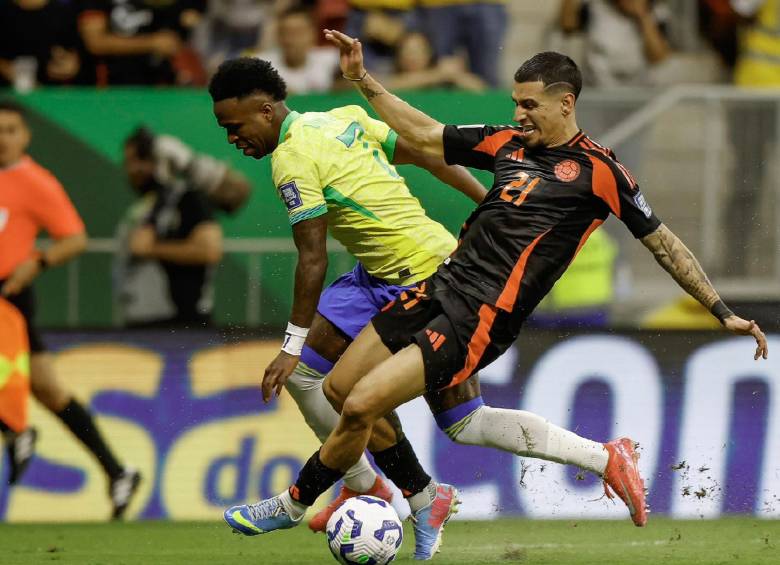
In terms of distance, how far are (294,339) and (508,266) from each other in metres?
1.05

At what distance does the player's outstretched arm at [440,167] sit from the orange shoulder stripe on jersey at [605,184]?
0.96 m

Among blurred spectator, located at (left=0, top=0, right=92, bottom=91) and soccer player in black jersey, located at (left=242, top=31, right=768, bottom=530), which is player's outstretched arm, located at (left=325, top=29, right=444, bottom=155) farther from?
blurred spectator, located at (left=0, top=0, right=92, bottom=91)

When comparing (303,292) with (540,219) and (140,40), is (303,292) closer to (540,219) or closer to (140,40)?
(540,219)

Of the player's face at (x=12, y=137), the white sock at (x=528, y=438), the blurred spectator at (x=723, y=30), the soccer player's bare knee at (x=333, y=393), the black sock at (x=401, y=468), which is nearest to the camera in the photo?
the soccer player's bare knee at (x=333, y=393)

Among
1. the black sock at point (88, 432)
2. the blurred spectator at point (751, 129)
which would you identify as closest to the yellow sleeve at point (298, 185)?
the black sock at point (88, 432)

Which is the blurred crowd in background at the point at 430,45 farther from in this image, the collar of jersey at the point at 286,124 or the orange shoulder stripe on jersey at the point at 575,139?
the orange shoulder stripe on jersey at the point at 575,139

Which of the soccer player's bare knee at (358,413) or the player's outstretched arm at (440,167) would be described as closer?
the soccer player's bare knee at (358,413)

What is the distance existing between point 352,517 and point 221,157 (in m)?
4.22

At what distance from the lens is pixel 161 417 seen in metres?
10.5

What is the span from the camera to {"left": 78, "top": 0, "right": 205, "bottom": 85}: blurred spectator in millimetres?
11672

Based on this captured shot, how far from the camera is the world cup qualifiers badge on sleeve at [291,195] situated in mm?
7496

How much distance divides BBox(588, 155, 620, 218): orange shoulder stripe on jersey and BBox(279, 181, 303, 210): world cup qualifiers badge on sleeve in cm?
134

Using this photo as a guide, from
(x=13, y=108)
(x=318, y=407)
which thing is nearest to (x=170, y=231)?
(x=13, y=108)

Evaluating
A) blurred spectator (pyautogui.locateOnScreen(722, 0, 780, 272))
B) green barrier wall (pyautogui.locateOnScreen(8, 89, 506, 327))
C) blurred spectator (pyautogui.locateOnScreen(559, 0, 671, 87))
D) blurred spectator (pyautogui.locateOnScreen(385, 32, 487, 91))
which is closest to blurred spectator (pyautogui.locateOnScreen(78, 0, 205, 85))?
green barrier wall (pyautogui.locateOnScreen(8, 89, 506, 327))
